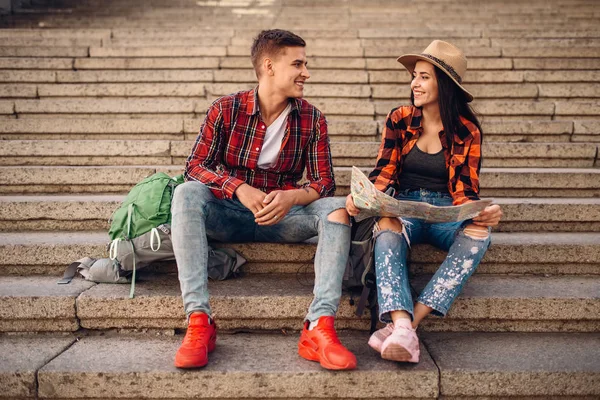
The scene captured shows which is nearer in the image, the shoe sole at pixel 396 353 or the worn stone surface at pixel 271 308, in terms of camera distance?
the shoe sole at pixel 396 353

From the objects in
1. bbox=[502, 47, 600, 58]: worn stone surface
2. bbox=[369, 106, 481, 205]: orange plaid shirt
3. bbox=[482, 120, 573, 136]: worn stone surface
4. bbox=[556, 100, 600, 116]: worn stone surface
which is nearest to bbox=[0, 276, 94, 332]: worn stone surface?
Answer: bbox=[369, 106, 481, 205]: orange plaid shirt

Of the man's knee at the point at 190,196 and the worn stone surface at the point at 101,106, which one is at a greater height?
the worn stone surface at the point at 101,106

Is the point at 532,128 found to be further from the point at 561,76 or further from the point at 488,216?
the point at 488,216

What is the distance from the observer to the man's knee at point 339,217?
7.95 feet

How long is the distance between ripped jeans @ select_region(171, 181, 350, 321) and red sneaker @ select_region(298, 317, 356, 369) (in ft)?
0.21

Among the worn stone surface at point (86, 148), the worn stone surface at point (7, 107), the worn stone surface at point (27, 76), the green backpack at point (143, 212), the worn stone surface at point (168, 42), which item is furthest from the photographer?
the worn stone surface at point (168, 42)

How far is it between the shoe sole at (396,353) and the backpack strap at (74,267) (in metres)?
1.84

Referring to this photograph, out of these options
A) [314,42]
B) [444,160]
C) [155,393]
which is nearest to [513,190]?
[444,160]

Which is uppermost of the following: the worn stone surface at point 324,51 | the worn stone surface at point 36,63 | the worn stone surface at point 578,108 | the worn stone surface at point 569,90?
the worn stone surface at point 324,51

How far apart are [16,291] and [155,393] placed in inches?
44.5

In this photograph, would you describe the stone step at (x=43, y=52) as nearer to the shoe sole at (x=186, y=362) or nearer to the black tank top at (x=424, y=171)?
the black tank top at (x=424, y=171)

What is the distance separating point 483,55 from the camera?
554 centimetres

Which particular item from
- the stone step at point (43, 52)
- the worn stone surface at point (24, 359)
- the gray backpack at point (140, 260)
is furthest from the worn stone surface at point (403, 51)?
the worn stone surface at point (24, 359)

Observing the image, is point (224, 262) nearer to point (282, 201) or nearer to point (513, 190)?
point (282, 201)
